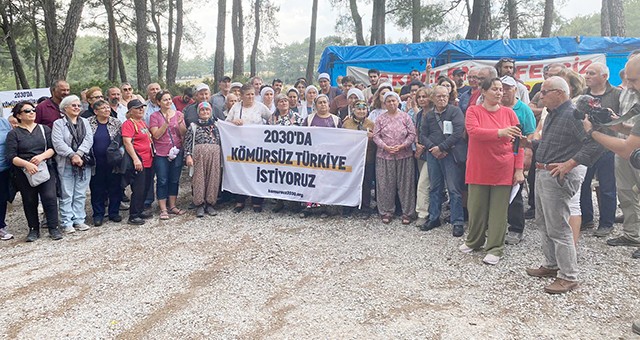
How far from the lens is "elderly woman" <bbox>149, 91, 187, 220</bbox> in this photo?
19.6 ft

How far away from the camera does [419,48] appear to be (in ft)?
36.6

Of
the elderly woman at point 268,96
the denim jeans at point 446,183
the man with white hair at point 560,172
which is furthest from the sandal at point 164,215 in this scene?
the man with white hair at point 560,172

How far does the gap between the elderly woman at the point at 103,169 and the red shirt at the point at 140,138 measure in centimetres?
22

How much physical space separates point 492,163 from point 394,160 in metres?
1.62

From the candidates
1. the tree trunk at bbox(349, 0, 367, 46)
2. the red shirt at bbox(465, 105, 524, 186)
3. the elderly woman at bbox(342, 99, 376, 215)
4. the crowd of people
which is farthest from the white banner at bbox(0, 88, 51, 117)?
the tree trunk at bbox(349, 0, 367, 46)

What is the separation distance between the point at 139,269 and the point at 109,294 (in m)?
0.56

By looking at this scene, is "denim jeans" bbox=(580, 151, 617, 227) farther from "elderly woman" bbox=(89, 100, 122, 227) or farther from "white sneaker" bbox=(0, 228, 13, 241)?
"white sneaker" bbox=(0, 228, 13, 241)

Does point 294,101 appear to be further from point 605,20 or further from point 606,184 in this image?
point 605,20

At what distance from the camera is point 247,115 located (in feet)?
21.0

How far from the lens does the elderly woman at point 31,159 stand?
5062 millimetres

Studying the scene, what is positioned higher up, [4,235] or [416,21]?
[416,21]

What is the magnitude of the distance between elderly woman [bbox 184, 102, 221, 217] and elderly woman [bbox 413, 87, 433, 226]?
9.45 ft

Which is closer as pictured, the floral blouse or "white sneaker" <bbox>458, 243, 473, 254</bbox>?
"white sneaker" <bbox>458, 243, 473, 254</bbox>

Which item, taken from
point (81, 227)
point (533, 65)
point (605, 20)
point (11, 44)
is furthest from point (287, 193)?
point (11, 44)
